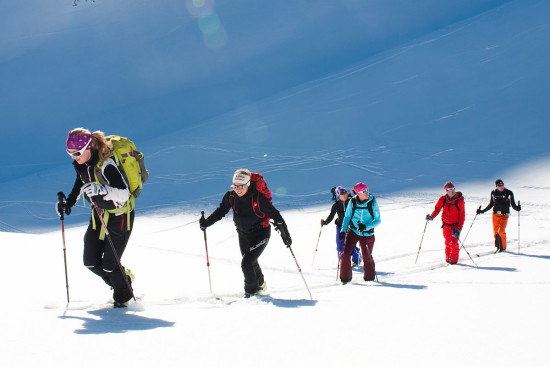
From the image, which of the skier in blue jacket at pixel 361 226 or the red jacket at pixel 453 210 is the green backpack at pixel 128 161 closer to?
the skier in blue jacket at pixel 361 226

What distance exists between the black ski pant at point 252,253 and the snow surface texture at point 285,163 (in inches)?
9.0

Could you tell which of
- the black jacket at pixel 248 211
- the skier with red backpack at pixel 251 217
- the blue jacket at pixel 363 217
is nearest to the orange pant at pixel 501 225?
the blue jacket at pixel 363 217

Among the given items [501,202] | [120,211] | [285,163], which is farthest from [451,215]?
[285,163]

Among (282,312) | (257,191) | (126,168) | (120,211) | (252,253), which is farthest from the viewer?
(252,253)

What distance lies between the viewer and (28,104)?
2853 centimetres

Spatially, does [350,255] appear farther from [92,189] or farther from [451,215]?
[92,189]

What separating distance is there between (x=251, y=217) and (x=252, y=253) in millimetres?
413

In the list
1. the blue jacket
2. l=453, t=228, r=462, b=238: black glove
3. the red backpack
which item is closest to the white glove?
the red backpack

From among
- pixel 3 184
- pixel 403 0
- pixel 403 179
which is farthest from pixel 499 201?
pixel 403 0

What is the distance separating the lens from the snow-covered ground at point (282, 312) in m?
2.67

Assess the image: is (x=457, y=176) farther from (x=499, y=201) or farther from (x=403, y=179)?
(x=499, y=201)

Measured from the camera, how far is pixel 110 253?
15.4 feet

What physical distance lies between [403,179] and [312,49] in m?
18.1

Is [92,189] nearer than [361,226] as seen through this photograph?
Yes
